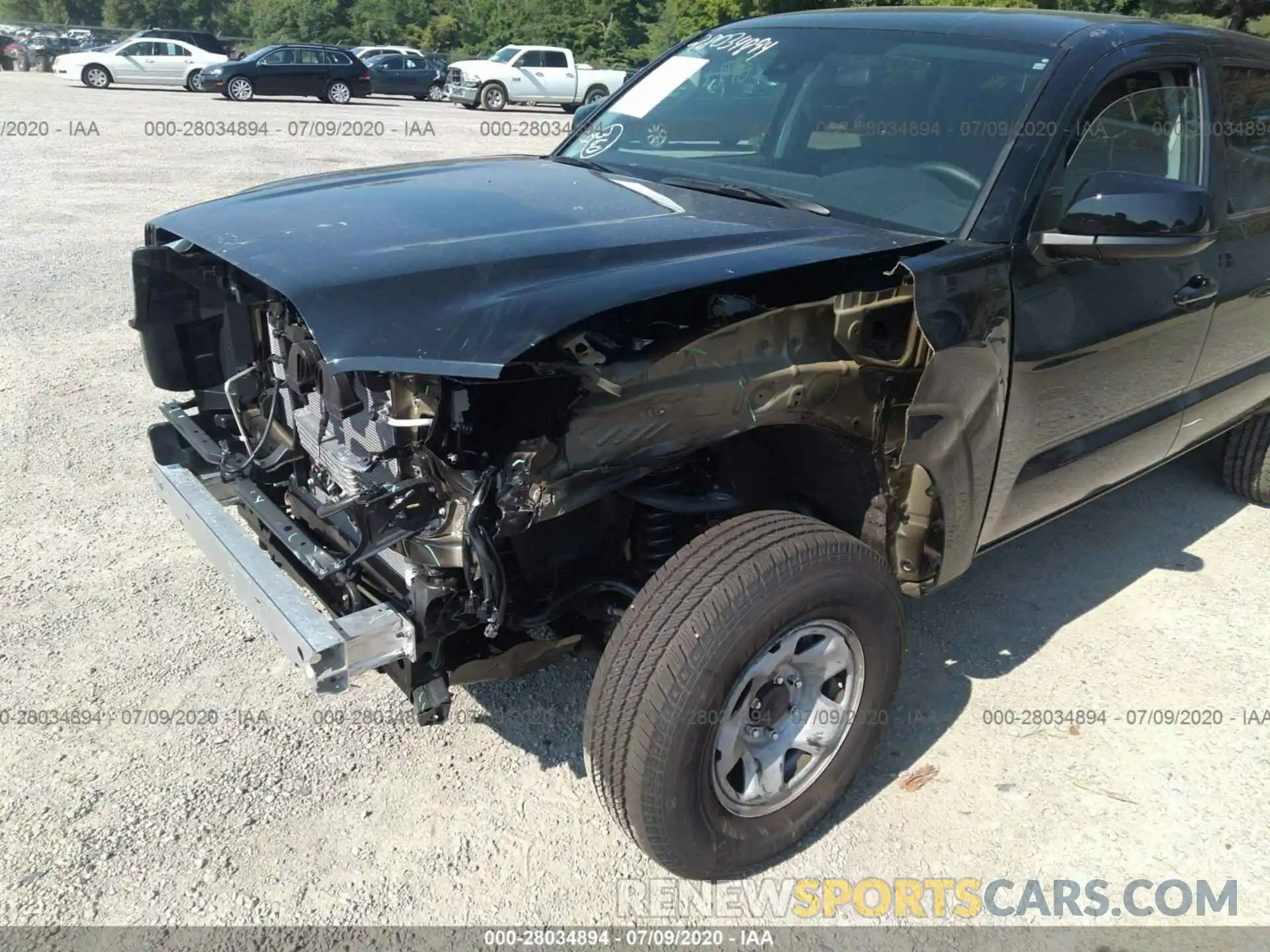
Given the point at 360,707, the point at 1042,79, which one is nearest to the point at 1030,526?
the point at 1042,79

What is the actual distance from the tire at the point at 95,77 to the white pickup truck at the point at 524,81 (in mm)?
8930

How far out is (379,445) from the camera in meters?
2.38

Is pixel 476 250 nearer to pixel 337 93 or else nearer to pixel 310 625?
pixel 310 625

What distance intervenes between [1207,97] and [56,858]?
4.15m

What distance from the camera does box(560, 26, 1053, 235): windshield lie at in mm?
2855

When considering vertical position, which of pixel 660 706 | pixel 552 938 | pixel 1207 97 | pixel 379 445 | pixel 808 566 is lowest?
pixel 552 938

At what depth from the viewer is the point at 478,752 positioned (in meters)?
2.89

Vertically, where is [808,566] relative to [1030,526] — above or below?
above

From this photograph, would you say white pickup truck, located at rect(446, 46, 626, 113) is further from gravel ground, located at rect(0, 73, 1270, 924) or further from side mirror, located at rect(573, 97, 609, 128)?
gravel ground, located at rect(0, 73, 1270, 924)

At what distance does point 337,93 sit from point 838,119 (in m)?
24.9

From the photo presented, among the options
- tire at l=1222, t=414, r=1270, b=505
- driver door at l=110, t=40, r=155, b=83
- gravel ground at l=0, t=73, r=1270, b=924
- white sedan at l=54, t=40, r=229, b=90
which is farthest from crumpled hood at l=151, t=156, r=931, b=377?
driver door at l=110, t=40, r=155, b=83

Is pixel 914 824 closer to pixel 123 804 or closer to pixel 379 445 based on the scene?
pixel 379 445

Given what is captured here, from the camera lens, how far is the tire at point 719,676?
87.7 inches

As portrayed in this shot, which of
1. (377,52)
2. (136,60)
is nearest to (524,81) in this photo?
(377,52)
